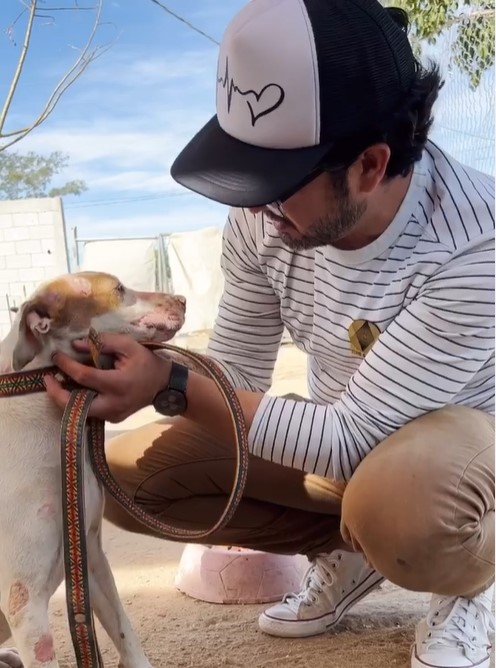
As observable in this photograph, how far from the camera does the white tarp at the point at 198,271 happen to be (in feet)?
30.5

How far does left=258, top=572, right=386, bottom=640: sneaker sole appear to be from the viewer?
2.14m

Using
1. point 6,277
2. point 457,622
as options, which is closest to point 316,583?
point 457,622

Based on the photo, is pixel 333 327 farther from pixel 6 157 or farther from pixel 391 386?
pixel 6 157

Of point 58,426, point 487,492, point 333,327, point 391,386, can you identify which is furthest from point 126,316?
point 487,492

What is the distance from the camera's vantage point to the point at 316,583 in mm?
2219

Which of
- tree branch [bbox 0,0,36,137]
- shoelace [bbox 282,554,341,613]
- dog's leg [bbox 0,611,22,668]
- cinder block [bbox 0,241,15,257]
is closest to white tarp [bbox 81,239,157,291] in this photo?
cinder block [bbox 0,241,15,257]

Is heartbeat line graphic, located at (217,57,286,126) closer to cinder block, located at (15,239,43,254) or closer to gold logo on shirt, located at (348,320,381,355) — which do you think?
gold logo on shirt, located at (348,320,381,355)

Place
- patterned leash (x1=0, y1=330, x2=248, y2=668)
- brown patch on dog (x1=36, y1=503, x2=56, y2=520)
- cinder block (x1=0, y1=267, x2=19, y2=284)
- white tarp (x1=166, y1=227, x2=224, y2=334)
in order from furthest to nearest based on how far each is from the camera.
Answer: white tarp (x1=166, y1=227, x2=224, y2=334) → cinder block (x1=0, y1=267, x2=19, y2=284) → brown patch on dog (x1=36, y1=503, x2=56, y2=520) → patterned leash (x1=0, y1=330, x2=248, y2=668)

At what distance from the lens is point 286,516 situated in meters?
2.14

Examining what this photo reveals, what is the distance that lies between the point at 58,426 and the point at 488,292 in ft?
2.97

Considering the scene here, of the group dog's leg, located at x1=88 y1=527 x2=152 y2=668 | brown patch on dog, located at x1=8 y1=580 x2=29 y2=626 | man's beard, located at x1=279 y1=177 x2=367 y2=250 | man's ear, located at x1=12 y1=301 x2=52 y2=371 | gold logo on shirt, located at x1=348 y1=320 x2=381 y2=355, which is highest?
man's beard, located at x1=279 y1=177 x2=367 y2=250

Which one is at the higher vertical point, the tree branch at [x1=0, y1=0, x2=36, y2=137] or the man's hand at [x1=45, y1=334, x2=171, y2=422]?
the tree branch at [x1=0, y1=0, x2=36, y2=137]

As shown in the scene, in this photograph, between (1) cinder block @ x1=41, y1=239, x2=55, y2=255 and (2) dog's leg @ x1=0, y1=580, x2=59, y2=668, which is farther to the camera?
(1) cinder block @ x1=41, y1=239, x2=55, y2=255

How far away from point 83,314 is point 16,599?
1.93ft
